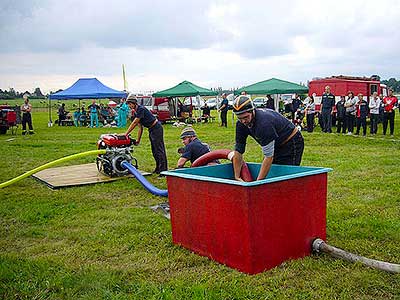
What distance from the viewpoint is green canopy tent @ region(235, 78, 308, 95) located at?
21047 mm

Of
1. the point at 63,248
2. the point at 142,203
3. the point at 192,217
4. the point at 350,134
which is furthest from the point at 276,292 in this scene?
the point at 350,134

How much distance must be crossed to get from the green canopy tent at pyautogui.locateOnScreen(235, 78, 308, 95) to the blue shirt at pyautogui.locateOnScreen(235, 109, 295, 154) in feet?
52.8

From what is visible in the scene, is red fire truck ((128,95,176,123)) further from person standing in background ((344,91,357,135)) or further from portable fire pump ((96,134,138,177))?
portable fire pump ((96,134,138,177))

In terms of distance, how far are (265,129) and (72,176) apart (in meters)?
5.98

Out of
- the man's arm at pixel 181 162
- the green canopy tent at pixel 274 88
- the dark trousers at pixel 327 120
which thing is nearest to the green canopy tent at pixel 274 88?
the green canopy tent at pixel 274 88

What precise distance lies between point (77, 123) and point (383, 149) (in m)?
20.2

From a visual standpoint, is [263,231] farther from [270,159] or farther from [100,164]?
[100,164]

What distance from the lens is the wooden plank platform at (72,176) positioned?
28.9 ft

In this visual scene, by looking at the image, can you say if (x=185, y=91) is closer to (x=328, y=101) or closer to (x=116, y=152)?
(x=328, y=101)

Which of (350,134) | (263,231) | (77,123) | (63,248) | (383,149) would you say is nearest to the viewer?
(263,231)

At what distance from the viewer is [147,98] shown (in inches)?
1232

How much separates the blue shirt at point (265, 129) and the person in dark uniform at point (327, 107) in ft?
43.1

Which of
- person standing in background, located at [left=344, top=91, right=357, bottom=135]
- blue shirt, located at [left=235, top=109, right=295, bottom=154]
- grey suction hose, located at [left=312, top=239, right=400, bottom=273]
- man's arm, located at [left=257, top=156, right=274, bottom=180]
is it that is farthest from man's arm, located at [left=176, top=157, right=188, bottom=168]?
person standing in background, located at [left=344, top=91, right=357, bottom=135]

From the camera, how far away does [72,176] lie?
955 cm
